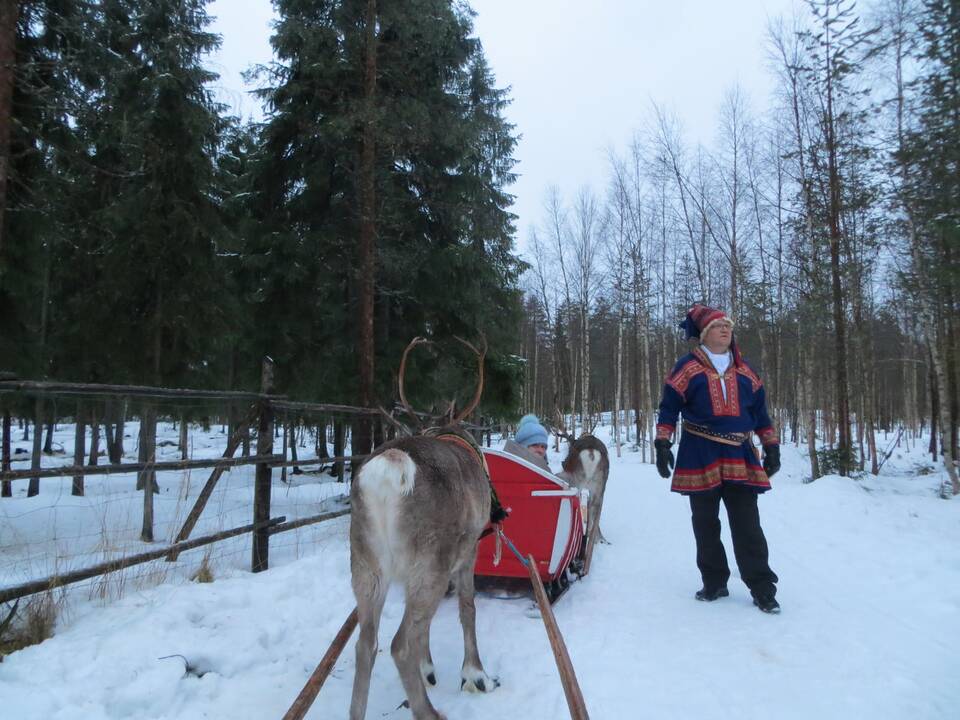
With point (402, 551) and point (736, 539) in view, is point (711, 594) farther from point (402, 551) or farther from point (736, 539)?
point (402, 551)

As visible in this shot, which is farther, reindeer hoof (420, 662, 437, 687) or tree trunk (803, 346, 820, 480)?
tree trunk (803, 346, 820, 480)

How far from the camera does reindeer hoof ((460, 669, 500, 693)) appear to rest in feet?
11.2

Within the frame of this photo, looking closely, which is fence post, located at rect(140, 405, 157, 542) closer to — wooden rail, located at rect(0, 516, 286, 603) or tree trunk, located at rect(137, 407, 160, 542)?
tree trunk, located at rect(137, 407, 160, 542)

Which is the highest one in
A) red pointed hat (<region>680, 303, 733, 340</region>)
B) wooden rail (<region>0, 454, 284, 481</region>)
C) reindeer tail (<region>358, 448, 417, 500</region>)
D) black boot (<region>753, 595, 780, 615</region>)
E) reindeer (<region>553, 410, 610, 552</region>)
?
red pointed hat (<region>680, 303, 733, 340</region>)

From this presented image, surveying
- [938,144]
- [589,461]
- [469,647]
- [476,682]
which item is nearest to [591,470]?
[589,461]

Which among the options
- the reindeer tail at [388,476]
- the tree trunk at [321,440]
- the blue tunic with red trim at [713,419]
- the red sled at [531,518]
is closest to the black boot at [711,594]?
the blue tunic with red trim at [713,419]

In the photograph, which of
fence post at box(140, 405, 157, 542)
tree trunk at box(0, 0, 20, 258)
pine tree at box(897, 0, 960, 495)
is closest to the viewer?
fence post at box(140, 405, 157, 542)

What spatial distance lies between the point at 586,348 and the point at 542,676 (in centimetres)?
2276

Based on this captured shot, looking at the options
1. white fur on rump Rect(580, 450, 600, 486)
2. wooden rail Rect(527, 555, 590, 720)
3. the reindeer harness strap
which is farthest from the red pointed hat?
wooden rail Rect(527, 555, 590, 720)

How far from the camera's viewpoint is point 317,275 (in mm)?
11109

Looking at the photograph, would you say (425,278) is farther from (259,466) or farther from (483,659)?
(483,659)

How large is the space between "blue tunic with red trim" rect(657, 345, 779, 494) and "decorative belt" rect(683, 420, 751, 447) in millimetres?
27

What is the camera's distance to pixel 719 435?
4.87m

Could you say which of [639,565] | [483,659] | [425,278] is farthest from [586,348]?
[483,659]
